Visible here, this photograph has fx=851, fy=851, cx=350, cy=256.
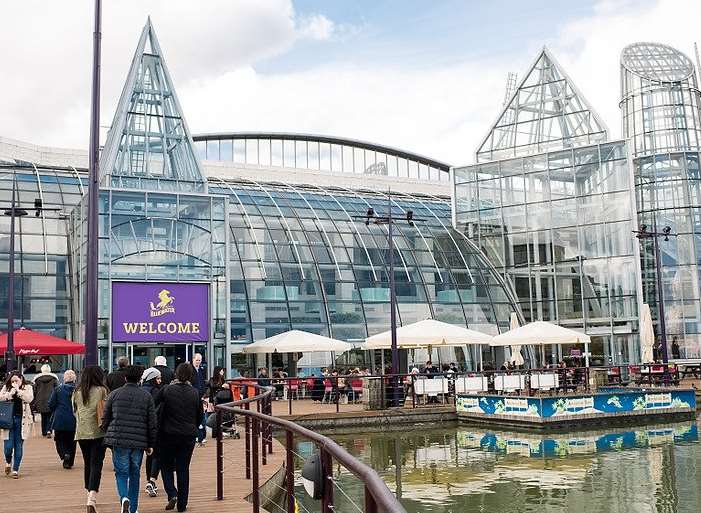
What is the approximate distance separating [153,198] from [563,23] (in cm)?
2030

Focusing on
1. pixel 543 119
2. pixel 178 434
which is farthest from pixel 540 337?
pixel 178 434

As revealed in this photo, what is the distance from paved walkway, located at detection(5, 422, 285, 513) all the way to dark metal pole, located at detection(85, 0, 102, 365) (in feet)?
6.49

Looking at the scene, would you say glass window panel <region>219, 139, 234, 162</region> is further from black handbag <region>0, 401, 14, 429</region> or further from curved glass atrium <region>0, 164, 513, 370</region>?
black handbag <region>0, 401, 14, 429</region>

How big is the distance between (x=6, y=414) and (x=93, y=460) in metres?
3.68

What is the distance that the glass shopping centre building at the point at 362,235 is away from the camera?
104 feet

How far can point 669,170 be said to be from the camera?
4656 centimetres

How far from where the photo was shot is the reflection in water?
13484mm

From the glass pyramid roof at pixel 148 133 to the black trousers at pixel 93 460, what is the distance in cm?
2269

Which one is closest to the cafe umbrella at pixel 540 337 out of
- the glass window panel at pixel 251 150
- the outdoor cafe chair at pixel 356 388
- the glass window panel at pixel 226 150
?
the outdoor cafe chair at pixel 356 388

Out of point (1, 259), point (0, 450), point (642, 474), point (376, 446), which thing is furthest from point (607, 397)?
point (1, 259)

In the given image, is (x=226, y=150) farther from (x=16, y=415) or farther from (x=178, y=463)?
(x=178, y=463)

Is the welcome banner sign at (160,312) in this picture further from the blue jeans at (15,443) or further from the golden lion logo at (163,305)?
the blue jeans at (15,443)

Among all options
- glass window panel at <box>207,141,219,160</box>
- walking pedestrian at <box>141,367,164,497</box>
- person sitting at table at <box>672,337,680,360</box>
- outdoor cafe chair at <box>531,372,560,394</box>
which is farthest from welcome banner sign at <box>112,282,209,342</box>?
glass window panel at <box>207,141,219,160</box>

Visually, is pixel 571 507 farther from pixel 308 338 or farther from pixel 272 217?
pixel 272 217
